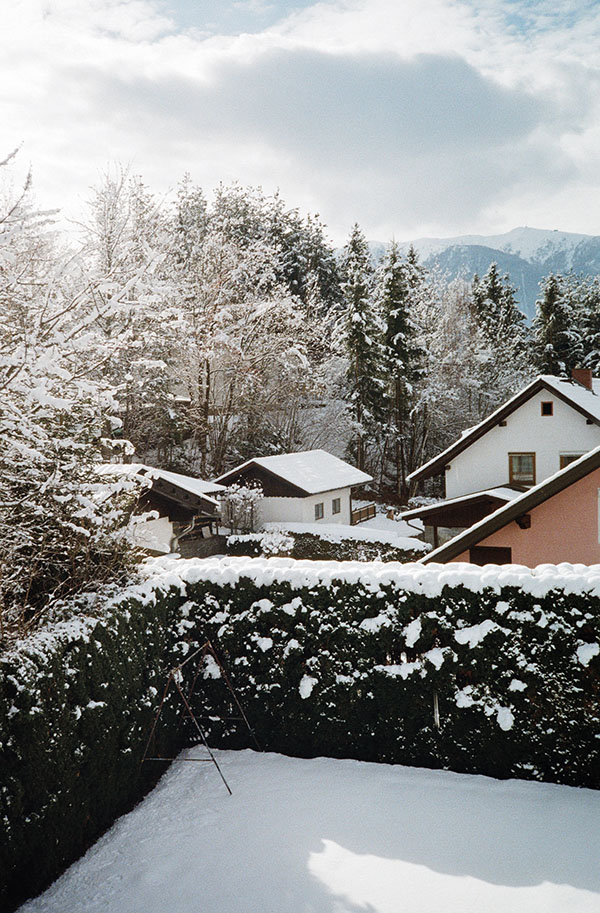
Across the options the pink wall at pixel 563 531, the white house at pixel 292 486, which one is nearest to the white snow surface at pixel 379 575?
the pink wall at pixel 563 531

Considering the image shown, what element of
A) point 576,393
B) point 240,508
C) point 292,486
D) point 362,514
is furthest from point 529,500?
point 362,514

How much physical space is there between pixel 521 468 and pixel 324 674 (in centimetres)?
1734

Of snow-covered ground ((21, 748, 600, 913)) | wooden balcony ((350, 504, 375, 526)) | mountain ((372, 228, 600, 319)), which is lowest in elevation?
snow-covered ground ((21, 748, 600, 913))

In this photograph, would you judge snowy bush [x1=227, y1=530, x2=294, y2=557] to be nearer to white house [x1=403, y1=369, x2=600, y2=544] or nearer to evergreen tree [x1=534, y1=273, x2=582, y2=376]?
white house [x1=403, y1=369, x2=600, y2=544]

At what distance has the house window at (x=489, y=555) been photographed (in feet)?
38.7

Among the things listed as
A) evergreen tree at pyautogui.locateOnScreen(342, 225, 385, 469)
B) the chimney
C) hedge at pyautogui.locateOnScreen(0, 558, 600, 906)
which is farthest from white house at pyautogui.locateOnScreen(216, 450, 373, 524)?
hedge at pyautogui.locateOnScreen(0, 558, 600, 906)

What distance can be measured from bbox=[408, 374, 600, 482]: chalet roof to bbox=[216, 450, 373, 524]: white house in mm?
6375

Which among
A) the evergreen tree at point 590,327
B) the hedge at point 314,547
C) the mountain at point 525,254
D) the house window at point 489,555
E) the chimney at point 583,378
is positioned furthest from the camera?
the mountain at point 525,254

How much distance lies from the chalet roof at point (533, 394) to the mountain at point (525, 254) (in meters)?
130

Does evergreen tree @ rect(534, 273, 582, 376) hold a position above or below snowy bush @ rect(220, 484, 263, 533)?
above

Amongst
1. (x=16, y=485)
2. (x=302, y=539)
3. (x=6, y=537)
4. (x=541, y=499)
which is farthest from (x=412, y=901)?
(x=302, y=539)

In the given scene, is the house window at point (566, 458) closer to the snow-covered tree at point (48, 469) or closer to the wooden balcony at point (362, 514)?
the wooden balcony at point (362, 514)

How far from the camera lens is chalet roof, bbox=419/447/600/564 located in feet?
33.9

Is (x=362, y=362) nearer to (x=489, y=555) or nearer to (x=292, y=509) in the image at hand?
(x=292, y=509)
